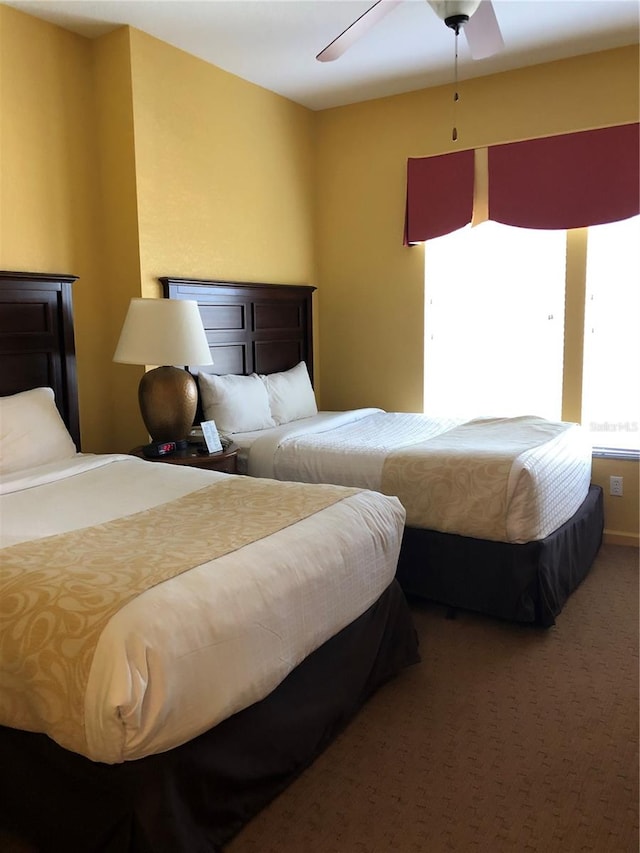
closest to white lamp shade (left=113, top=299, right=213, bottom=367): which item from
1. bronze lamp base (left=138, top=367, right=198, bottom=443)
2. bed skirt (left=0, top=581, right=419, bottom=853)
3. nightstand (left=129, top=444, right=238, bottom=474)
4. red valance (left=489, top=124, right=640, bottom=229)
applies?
bronze lamp base (left=138, top=367, right=198, bottom=443)

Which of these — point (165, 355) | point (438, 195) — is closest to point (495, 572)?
point (165, 355)

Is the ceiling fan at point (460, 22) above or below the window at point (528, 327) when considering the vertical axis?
above

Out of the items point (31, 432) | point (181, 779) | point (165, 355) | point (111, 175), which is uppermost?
point (111, 175)

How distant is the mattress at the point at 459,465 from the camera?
112 inches

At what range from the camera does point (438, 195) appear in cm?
428

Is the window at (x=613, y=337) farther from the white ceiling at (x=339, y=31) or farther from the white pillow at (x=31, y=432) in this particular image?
the white pillow at (x=31, y=432)

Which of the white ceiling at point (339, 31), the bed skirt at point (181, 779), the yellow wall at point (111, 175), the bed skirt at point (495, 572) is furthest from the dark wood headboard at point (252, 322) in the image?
the bed skirt at point (181, 779)

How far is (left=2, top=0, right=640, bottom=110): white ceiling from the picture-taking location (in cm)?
317

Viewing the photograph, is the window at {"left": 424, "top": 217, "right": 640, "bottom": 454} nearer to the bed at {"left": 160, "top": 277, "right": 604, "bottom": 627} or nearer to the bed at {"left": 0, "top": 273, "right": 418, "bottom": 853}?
the bed at {"left": 160, "top": 277, "right": 604, "bottom": 627}

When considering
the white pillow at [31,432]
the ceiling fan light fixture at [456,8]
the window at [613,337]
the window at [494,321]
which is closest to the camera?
the ceiling fan light fixture at [456,8]

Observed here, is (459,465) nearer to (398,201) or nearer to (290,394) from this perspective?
(290,394)

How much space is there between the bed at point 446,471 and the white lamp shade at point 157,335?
45 cm

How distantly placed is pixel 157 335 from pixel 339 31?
71.4 inches

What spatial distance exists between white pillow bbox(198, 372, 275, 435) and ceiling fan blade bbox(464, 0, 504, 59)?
1998 millimetres
